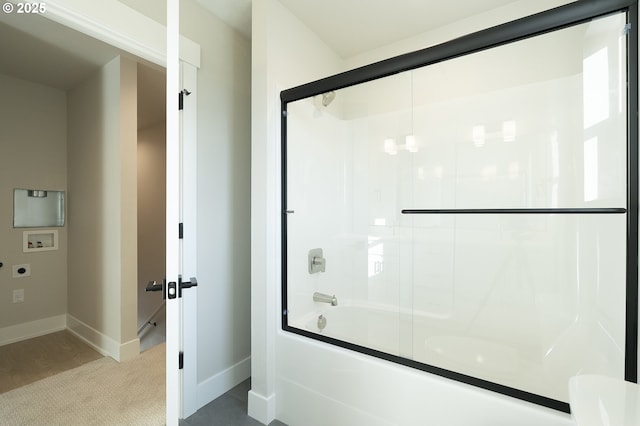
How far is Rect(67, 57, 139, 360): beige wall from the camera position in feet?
7.61

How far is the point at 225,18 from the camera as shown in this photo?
197 centimetres

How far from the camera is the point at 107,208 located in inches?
94.9

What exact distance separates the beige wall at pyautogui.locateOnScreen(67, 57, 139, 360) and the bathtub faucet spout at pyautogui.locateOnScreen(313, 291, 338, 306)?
1.54 metres

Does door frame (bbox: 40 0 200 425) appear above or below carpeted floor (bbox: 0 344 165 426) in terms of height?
above

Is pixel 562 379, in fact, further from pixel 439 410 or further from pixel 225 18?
pixel 225 18

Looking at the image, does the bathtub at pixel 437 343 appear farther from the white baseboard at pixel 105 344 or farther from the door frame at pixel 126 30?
the white baseboard at pixel 105 344

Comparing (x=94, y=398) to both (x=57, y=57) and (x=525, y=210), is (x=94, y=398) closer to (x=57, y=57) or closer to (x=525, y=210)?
(x=57, y=57)

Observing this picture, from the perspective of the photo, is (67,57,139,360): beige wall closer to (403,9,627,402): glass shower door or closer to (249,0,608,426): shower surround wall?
(249,0,608,426): shower surround wall

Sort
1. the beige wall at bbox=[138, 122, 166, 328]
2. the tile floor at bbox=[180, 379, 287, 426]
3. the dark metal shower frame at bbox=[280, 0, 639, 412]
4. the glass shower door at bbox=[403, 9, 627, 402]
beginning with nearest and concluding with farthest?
the dark metal shower frame at bbox=[280, 0, 639, 412] < the glass shower door at bbox=[403, 9, 627, 402] < the tile floor at bbox=[180, 379, 287, 426] < the beige wall at bbox=[138, 122, 166, 328]

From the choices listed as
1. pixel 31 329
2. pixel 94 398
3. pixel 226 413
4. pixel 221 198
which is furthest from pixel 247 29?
pixel 31 329

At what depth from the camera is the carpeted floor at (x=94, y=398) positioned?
1681 millimetres

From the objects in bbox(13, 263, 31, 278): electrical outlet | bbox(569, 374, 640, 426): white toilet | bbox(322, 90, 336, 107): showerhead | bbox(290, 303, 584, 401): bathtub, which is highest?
bbox(322, 90, 336, 107): showerhead

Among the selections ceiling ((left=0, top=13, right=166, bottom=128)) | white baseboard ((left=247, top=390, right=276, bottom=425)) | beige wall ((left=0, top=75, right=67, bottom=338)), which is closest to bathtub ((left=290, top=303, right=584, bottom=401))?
white baseboard ((left=247, top=390, right=276, bottom=425))

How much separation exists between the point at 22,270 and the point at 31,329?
57 cm
